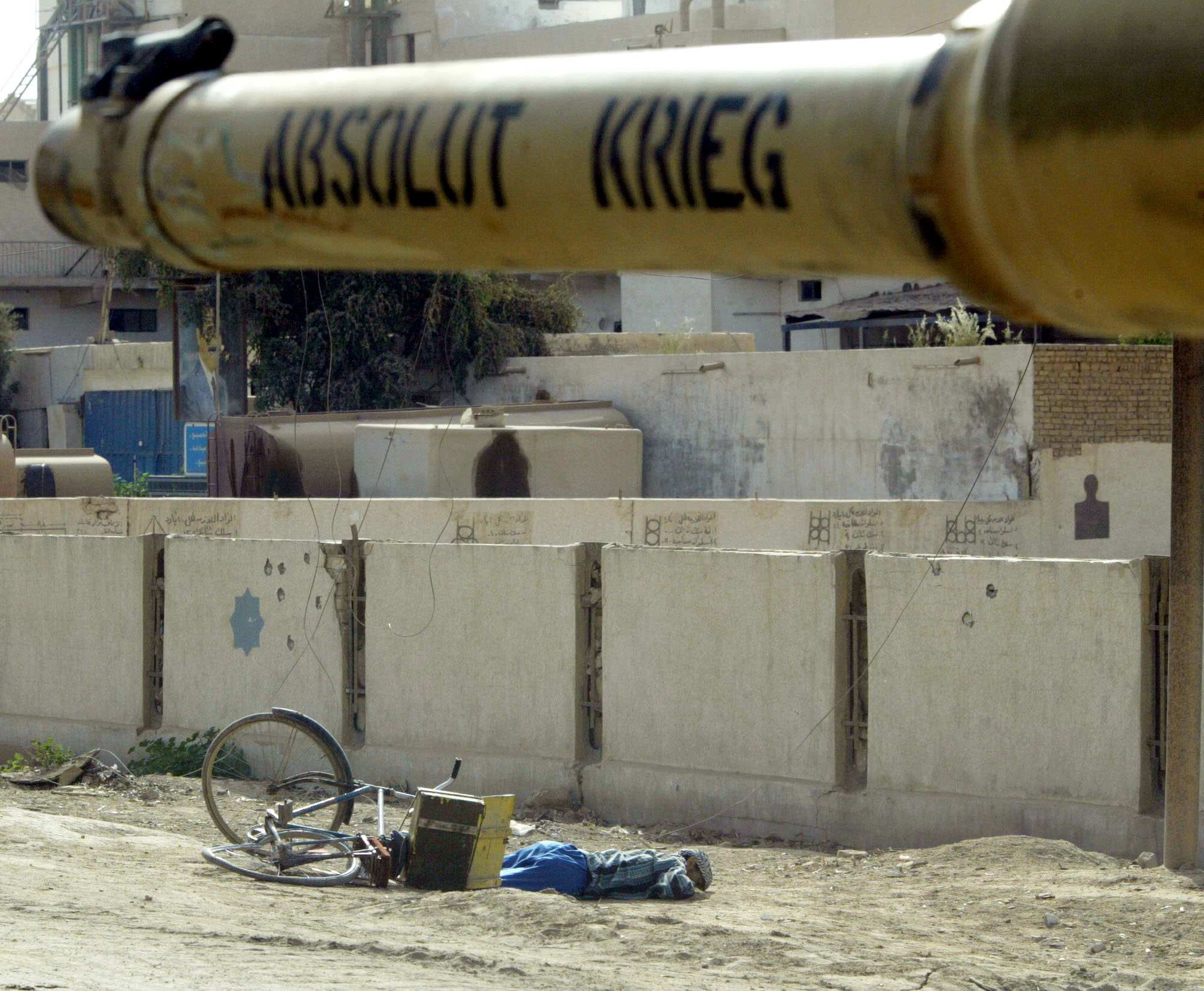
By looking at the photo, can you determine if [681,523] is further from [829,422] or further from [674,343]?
[674,343]

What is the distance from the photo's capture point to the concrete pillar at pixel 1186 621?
28.3ft

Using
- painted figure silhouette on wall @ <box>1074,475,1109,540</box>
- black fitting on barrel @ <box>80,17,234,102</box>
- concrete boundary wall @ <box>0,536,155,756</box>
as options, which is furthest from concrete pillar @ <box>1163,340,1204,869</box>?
painted figure silhouette on wall @ <box>1074,475,1109,540</box>

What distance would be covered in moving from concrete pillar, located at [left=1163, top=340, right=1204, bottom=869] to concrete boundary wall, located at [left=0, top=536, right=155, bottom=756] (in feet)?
27.9

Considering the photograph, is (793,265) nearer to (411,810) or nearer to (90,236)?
(90,236)

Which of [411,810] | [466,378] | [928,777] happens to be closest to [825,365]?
[466,378]

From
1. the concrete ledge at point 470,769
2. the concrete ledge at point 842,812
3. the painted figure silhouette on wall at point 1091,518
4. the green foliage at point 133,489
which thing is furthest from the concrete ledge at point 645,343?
the concrete ledge at point 842,812

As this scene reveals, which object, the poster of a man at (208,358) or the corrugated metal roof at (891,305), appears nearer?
the poster of a man at (208,358)

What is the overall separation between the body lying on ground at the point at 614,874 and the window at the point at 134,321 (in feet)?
145

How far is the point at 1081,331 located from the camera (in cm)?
127

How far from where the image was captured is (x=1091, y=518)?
1812 cm

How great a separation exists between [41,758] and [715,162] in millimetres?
12946

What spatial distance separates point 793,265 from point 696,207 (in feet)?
0.31

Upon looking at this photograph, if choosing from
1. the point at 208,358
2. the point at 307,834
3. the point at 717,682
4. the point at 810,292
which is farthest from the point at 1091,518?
the point at 810,292

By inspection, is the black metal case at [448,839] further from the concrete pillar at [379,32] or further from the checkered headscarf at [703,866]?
the concrete pillar at [379,32]
